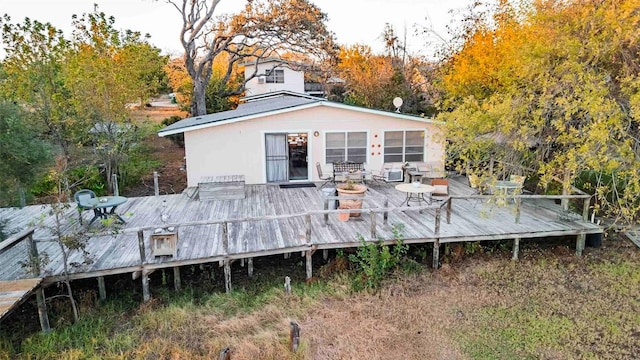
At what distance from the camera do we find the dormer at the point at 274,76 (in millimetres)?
24469

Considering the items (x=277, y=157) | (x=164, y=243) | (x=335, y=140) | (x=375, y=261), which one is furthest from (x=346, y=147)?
(x=164, y=243)

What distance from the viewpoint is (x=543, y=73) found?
26.1 ft

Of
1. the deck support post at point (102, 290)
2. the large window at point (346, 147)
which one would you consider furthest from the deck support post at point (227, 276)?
the large window at point (346, 147)

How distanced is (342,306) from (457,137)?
4749 mm

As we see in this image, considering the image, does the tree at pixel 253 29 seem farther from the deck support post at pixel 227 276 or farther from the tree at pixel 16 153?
the deck support post at pixel 227 276

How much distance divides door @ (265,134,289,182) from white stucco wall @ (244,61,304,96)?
13.1 m

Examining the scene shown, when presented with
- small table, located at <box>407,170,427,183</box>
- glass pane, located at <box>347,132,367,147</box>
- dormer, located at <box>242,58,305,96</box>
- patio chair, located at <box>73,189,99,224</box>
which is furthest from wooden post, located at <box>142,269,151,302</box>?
dormer, located at <box>242,58,305,96</box>

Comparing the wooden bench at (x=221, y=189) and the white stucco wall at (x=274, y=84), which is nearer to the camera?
the wooden bench at (x=221, y=189)

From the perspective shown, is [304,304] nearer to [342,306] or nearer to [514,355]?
[342,306]

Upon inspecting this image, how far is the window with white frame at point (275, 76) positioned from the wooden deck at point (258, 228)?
15167 millimetres

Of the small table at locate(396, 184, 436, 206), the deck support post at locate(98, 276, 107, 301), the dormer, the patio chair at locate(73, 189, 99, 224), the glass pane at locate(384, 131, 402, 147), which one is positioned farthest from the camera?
the dormer

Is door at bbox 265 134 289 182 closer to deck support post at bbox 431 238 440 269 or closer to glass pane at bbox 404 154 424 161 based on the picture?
glass pane at bbox 404 154 424 161

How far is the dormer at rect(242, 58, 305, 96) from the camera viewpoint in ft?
→ 80.3

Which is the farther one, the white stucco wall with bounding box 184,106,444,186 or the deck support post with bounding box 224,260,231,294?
the white stucco wall with bounding box 184,106,444,186
